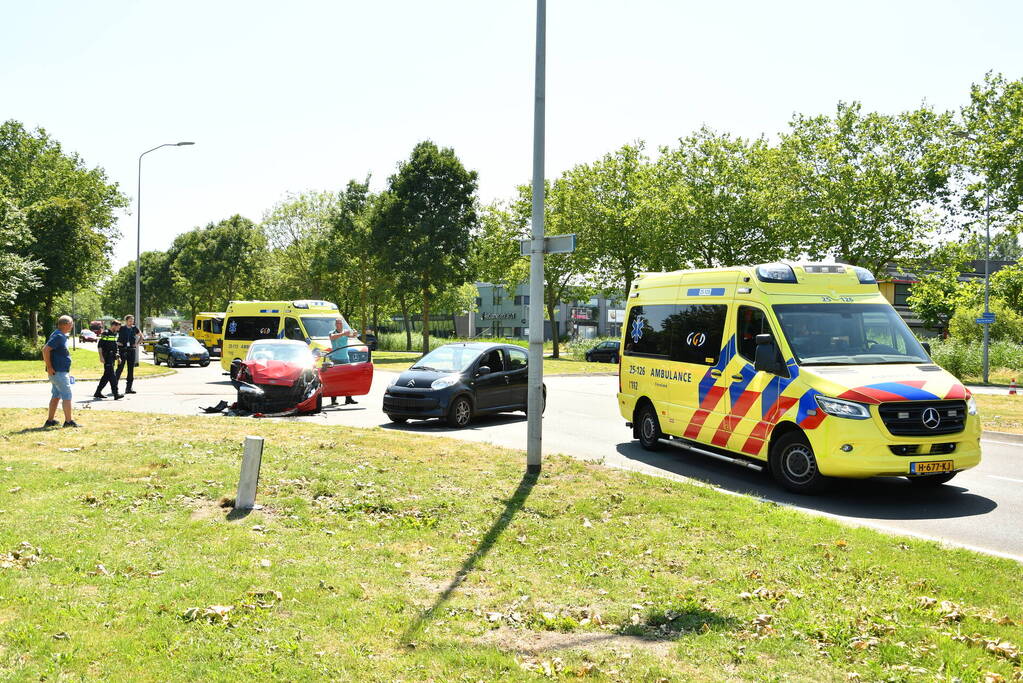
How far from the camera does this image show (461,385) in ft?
49.4

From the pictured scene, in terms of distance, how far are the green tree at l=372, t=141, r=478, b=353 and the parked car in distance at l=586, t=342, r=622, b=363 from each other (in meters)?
8.51

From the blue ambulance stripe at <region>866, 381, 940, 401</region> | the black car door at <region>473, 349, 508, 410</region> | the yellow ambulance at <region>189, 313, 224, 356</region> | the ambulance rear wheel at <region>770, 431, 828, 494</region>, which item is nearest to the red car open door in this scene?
the black car door at <region>473, 349, 508, 410</region>

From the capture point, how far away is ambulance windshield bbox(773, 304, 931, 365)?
9.63 meters

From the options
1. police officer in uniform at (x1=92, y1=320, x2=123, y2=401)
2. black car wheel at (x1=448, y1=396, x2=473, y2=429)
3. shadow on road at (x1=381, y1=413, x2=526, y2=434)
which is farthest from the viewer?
police officer in uniform at (x1=92, y1=320, x2=123, y2=401)

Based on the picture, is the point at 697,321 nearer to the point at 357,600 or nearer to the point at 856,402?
the point at 856,402

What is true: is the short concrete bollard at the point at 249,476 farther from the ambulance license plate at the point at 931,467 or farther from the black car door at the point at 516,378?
the black car door at the point at 516,378

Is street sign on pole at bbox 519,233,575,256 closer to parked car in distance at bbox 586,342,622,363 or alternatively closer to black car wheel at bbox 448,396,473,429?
black car wheel at bbox 448,396,473,429

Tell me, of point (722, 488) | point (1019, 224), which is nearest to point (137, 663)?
point (722, 488)

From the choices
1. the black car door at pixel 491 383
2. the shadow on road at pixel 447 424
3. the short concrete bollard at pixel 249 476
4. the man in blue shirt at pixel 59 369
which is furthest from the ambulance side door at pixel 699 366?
the man in blue shirt at pixel 59 369

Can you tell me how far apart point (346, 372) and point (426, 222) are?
29.1 meters

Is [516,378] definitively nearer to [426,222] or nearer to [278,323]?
[278,323]

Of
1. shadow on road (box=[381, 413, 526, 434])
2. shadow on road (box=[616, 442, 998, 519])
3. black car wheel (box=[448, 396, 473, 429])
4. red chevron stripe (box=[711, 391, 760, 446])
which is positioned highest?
red chevron stripe (box=[711, 391, 760, 446])

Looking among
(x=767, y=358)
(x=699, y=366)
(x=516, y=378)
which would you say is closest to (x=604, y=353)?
(x=516, y=378)

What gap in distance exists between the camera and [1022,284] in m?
31.2
